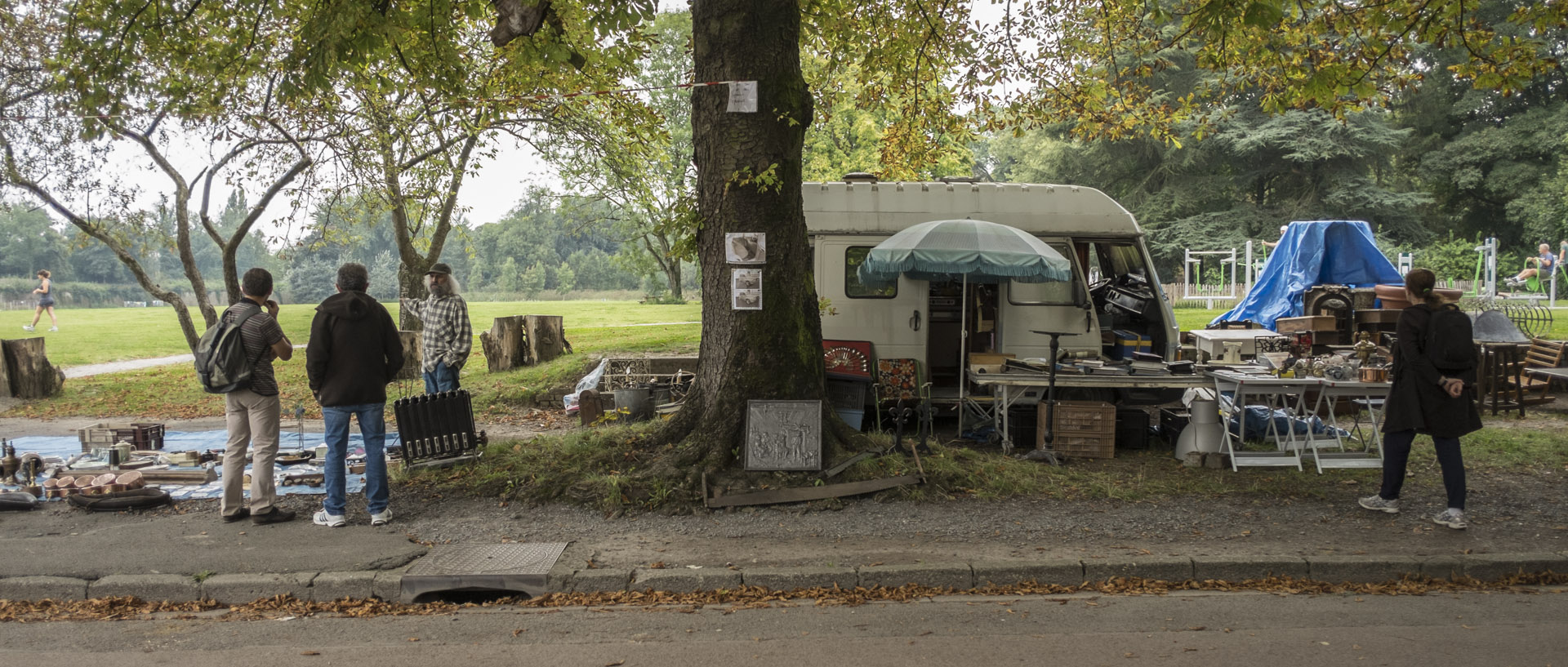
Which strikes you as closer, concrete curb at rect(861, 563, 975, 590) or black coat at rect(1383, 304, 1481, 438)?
concrete curb at rect(861, 563, 975, 590)

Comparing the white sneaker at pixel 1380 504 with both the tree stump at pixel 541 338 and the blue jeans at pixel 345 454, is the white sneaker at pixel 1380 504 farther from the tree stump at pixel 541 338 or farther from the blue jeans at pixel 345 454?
the tree stump at pixel 541 338

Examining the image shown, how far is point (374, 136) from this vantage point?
11672mm

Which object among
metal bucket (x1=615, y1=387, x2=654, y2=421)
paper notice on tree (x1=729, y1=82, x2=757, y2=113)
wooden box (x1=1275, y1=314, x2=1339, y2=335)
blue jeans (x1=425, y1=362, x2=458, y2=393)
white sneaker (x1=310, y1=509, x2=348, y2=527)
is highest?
paper notice on tree (x1=729, y1=82, x2=757, y2=113)

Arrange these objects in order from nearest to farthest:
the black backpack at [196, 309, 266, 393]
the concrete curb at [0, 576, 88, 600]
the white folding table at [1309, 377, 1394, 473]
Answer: the concrete curb at [0, 576, 88, 600] < the black backpack at [196, 309, 266, 393] < the white folding table at [1309, 377, 1394, 473]

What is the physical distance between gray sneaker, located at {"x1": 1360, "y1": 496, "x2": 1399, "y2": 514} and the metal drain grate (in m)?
5.85

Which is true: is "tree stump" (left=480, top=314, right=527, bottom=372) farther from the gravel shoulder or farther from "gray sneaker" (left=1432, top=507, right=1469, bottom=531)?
"gray sneaker" (left=1432, top=507, right=1469, bottom=531)

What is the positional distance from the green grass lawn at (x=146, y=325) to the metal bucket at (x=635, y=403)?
10.8 meters

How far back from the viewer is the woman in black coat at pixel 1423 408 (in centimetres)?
638

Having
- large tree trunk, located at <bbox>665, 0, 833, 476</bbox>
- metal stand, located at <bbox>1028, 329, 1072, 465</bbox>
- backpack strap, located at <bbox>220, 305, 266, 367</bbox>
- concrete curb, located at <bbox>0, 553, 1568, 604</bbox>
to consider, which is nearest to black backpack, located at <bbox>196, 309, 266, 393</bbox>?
backpack strap, located at <bbox>220, 305, 266, 367</bbox>

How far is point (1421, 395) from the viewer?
653cm

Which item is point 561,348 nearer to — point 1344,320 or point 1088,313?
point 1088,313

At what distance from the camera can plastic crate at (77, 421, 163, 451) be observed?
8.73 meters

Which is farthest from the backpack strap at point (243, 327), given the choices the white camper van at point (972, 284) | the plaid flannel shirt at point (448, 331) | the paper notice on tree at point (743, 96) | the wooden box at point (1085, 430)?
the wooden box at point (1085, 430)

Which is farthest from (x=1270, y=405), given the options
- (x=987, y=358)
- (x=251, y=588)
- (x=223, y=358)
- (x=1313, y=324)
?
(x=223, y=358)
